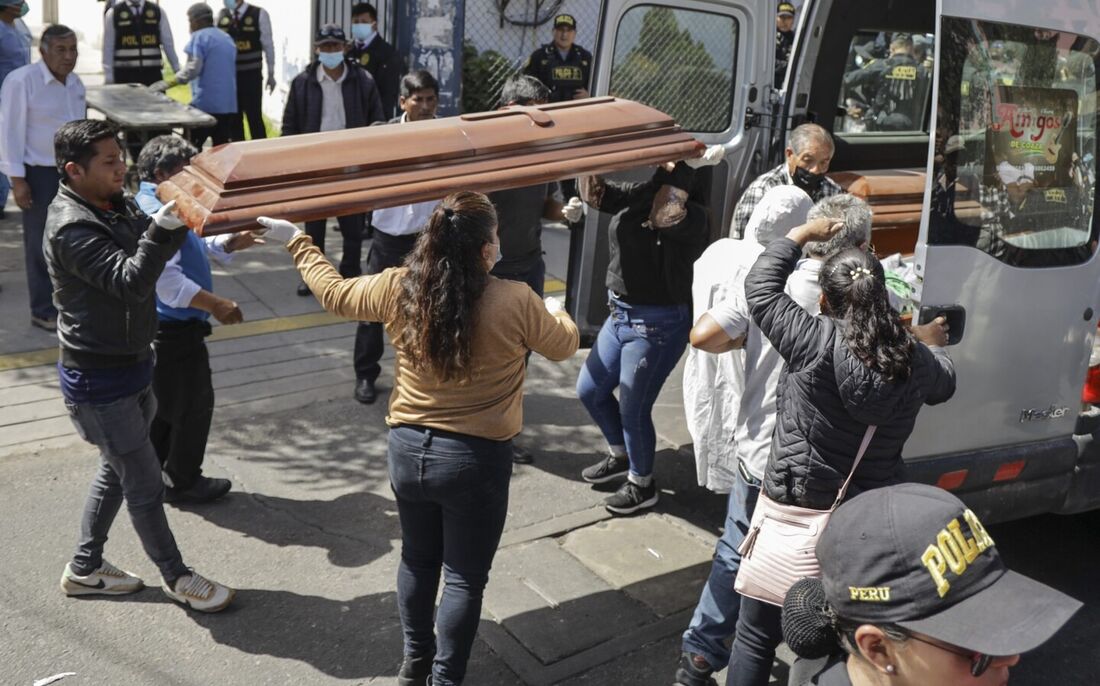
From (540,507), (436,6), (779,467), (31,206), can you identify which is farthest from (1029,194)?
(436,6)

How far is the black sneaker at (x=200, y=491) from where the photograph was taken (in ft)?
16.4

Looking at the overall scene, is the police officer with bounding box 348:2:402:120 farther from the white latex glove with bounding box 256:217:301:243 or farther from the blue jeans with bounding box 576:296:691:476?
the white latex glove with bounding box 256:217:301:243

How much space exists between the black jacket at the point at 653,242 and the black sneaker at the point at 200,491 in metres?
2.00

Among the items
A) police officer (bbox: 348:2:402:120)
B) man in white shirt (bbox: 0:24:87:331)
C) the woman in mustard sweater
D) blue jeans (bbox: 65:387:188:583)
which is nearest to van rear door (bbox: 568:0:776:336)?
the woman in mustard sweater

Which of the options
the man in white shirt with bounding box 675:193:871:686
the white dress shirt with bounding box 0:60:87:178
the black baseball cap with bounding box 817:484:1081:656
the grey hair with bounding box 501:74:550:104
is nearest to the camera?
the black baseball cap with bounding box 817:484:1081:656

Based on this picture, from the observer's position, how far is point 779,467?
10.9 feet

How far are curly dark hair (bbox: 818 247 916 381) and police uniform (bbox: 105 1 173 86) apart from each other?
8.83 metres

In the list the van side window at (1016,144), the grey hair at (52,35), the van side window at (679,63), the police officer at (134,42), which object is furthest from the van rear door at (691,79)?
the police officer at (134,42)

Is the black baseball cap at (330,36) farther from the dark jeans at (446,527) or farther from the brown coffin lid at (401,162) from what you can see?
the dark jeans at (446,527)

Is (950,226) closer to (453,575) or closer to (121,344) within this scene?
(453,575)

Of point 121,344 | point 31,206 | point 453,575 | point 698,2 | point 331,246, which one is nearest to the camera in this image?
point 453,575

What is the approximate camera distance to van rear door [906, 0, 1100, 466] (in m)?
4.02

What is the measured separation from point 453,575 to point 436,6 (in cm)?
855

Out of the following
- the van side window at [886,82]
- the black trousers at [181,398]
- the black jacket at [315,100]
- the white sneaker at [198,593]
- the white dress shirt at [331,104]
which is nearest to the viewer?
the white sneaker at [198,593]
